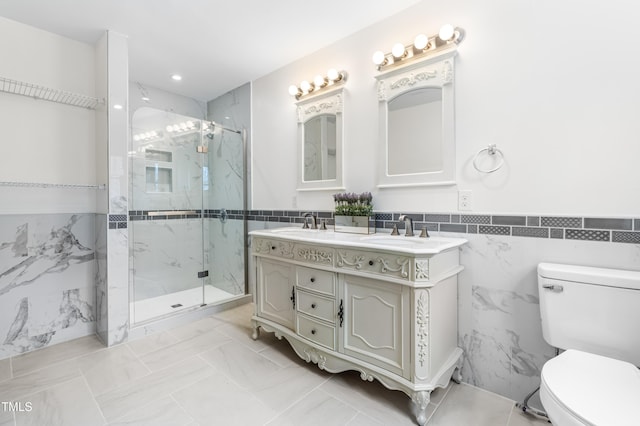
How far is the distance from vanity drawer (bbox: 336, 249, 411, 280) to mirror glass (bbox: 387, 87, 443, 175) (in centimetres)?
70

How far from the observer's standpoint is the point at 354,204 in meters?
2.13

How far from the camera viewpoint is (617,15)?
4.32ft

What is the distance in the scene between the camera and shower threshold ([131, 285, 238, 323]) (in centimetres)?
261

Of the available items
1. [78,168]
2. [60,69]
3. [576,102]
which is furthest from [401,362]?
[60,69]

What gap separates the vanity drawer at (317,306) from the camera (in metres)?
1.74

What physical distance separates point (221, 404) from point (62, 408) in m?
0.82

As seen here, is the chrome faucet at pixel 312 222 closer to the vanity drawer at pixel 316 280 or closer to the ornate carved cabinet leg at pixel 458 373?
the vanity drawer at pixel 316 280

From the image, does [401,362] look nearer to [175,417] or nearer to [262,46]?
[175,417]

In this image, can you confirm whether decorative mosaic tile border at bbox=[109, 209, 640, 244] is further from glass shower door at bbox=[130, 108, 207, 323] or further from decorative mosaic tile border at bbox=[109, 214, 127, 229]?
glass shower door at bbox=[130, 108, 207, 323]

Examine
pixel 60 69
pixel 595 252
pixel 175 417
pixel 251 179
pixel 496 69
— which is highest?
pixel 60 69

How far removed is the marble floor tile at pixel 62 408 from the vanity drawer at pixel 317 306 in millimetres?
1140

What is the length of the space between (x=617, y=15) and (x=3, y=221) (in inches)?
147

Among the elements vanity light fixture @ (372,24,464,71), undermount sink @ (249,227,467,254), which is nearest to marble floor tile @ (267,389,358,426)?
undermount sink @ (249,227,467,254)

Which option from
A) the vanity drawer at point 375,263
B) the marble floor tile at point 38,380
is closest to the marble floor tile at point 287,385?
the vanity drawer at point 375,263
